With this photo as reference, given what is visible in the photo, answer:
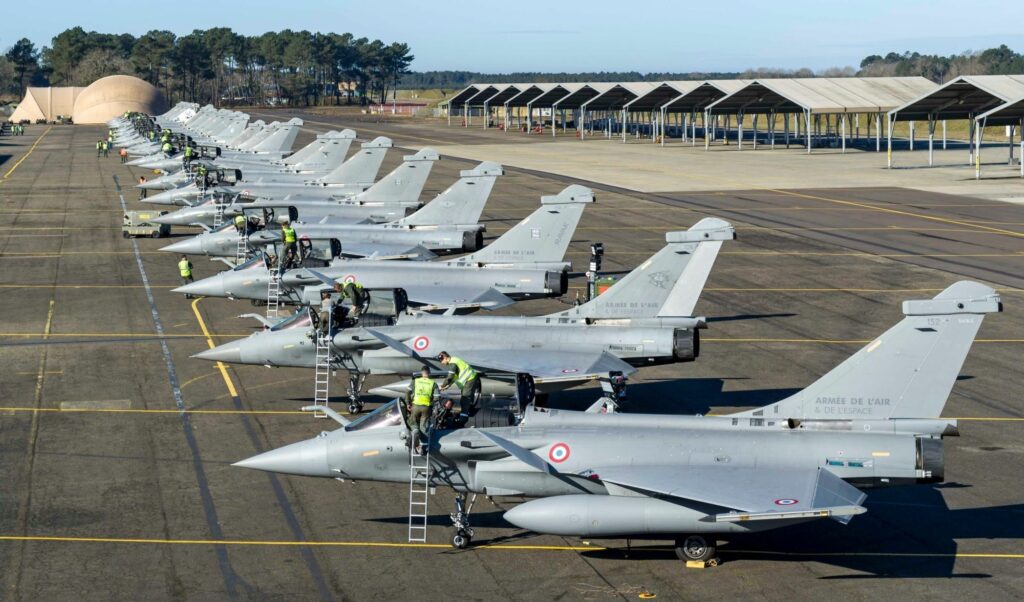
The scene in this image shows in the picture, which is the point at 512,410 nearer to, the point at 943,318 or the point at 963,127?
the point at 943,318

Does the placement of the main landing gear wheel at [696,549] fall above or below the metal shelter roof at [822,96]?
below

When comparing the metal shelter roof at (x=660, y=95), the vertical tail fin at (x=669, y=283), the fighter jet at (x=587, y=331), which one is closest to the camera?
the fighter jet at (x=587, y=331)

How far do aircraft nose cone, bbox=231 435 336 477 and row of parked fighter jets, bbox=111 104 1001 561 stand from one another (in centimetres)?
2

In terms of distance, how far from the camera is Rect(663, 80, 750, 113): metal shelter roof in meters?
111

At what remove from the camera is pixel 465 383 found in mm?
20859

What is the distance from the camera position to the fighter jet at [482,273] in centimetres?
3409

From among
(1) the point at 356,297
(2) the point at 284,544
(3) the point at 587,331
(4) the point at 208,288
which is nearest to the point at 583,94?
(4) the point at 208,288

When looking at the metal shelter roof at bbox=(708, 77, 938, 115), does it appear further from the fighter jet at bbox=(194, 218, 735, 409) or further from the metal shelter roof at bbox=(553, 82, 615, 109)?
the fighter jet at bbox=(194, 218, 735, 409)

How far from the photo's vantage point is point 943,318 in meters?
19.2

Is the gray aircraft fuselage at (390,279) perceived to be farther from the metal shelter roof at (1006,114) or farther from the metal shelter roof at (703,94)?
the metal shelter roof at (703,94)

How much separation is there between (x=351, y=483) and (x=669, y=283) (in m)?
9.19

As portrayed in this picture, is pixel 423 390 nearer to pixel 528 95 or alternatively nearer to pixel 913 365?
pixel 913 365

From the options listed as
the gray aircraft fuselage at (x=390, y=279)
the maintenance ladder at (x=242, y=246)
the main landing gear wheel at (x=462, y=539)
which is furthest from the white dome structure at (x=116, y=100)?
the main landing gear wheel at (x=462, y=539)

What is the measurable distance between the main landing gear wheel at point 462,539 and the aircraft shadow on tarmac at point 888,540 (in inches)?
79.3
